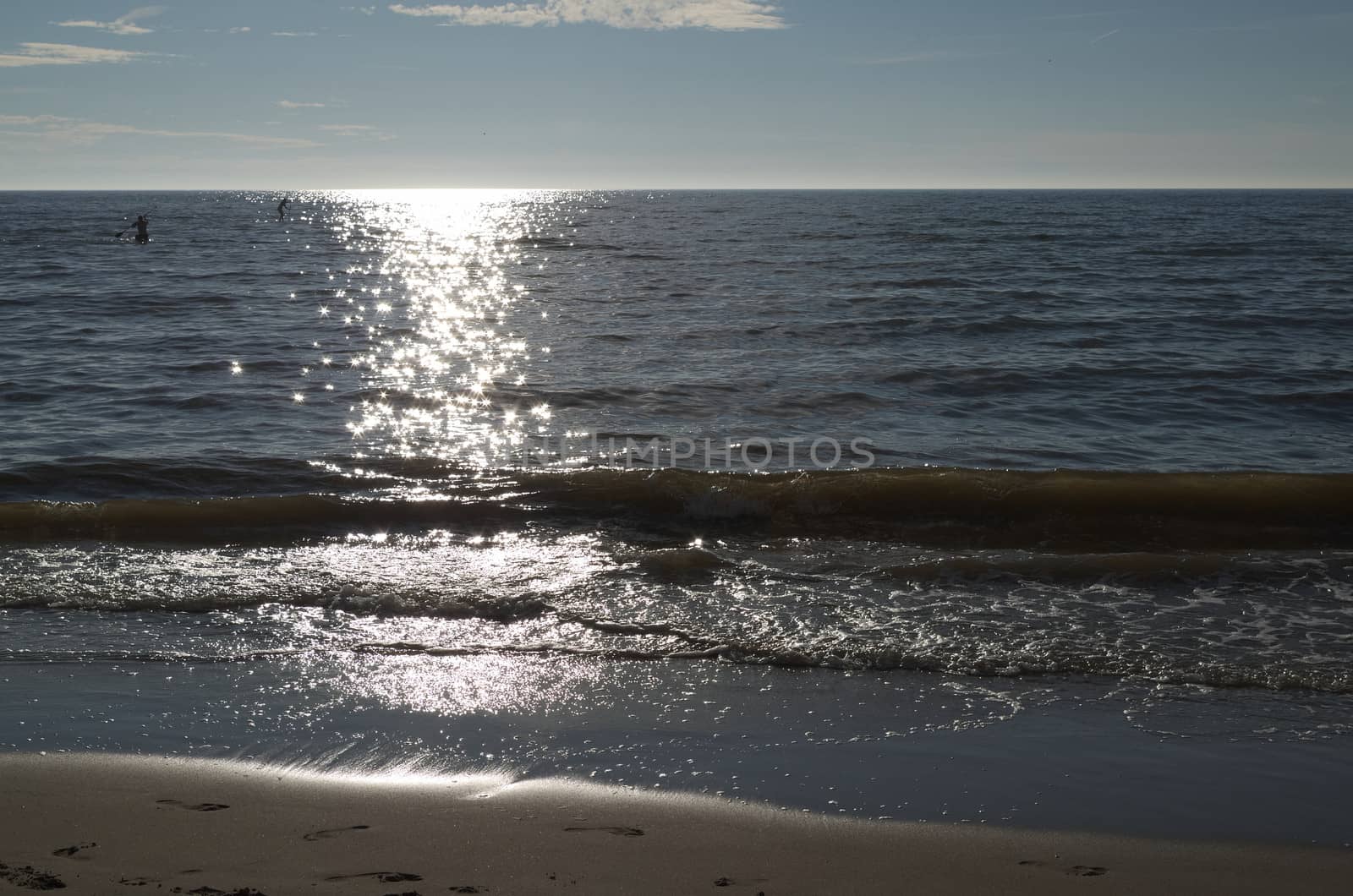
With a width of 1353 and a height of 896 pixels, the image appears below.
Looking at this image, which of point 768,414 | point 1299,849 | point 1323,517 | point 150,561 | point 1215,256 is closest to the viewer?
point 1299,849

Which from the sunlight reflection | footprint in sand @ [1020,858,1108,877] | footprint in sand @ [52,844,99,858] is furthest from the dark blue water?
footprint in sand @ [1020,858,1108,877]

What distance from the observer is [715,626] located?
21.0ft

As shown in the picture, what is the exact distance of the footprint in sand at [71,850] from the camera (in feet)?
12.0

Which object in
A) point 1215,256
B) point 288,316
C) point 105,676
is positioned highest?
point 1215,256

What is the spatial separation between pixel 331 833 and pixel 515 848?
0.70m

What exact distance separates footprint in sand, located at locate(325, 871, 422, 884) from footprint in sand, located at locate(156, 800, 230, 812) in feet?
2.59

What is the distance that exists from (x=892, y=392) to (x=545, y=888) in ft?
40.8

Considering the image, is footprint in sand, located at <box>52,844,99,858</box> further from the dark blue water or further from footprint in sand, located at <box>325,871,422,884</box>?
the dark blue water

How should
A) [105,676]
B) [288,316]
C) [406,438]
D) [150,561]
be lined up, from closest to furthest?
[105,676] → [150,561] → [406,438] → [288,316]

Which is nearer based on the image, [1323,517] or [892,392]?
[1323,517]

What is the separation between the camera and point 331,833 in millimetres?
3881

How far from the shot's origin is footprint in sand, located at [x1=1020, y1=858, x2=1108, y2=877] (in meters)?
3.66

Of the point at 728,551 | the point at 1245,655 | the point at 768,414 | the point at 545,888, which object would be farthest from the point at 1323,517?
the point at 545,888

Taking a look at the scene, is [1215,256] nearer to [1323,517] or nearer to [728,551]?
[1323,517]
